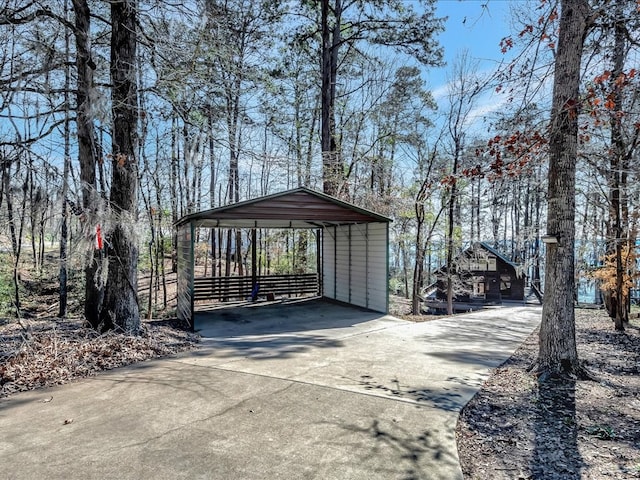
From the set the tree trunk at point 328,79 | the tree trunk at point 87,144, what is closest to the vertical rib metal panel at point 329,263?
the tree trunk at point 328,79

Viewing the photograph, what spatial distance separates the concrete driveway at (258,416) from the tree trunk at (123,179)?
45.8 inches

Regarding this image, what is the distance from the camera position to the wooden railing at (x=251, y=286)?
1043 cm

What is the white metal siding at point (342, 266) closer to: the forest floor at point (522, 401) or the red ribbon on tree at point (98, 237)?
the forest floor at point (522, 401)

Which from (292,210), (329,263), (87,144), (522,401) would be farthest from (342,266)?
(522,401)

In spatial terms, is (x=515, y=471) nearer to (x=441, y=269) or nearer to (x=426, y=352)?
(x=426, y=352)

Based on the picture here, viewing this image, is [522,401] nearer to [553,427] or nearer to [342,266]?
[553,427]

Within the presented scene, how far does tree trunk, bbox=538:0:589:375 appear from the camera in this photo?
12.7ft

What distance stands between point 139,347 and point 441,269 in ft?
45.2

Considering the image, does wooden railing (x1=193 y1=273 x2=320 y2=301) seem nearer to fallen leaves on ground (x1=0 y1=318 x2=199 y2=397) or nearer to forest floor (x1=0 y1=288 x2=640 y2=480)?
forest floor (x1=0 y1=288 x2=640 y2=480)

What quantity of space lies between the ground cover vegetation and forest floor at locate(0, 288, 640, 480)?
0.80 feet

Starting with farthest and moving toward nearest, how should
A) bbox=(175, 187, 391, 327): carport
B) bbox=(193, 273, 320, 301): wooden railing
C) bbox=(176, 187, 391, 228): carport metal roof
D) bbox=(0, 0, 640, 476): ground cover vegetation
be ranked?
bbox=(193, 273, 320, 301): wooden railing < bbox=(175, 187, 391, 327): carport < bbox=(176, 187, 391, 228): carport metal roof < bbox=(0, 0, 640, 476): ground cover vegetation

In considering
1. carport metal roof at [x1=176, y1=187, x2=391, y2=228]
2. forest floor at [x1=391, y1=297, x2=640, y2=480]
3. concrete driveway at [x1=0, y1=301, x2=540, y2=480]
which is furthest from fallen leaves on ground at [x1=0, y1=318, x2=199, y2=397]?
forest floor at [x1=391, y1=297, x2=640, y2=480]

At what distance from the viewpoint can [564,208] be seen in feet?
12.9

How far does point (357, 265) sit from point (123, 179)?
5.71 meters
